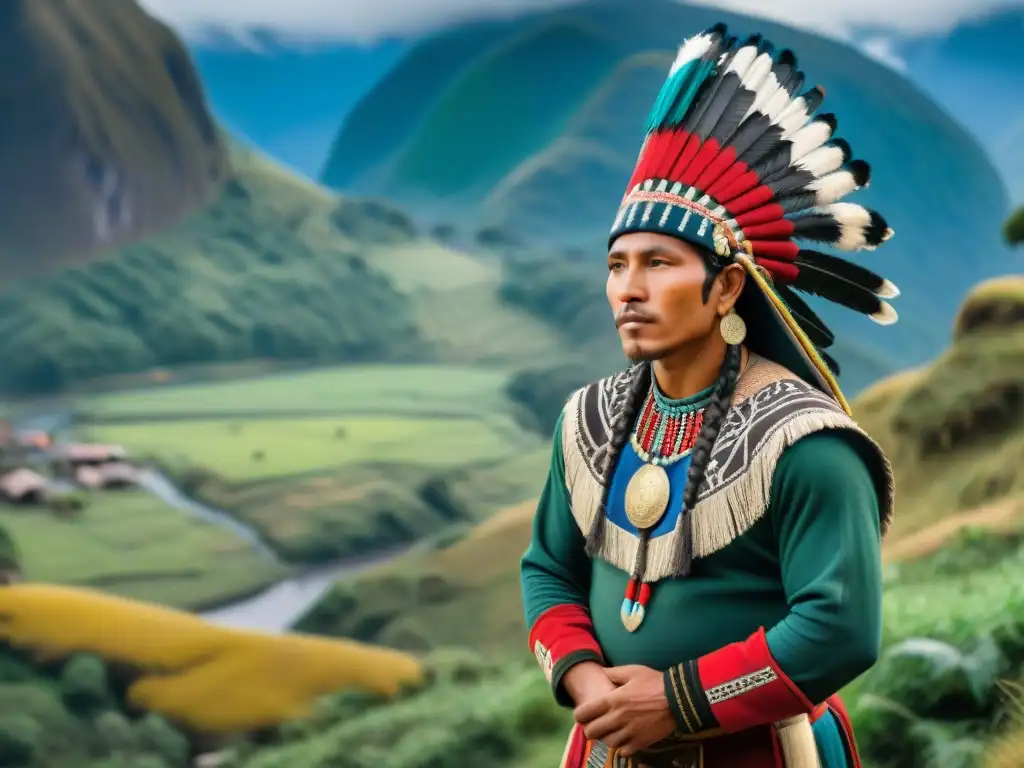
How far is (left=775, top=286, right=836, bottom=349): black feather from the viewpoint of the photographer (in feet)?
6.24

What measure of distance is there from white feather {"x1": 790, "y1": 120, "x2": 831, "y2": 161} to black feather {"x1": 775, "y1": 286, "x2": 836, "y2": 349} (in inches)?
8.7

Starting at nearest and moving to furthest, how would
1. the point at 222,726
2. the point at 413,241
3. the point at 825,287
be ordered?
the point at 825,287 < the point at 222,726 < the point at 413,241

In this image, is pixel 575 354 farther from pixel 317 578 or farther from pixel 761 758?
pixel 761 758

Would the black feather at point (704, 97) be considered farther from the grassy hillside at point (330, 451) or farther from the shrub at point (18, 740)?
the grassy hillside at point (330, 451)

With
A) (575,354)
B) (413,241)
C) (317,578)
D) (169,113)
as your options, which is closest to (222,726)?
(317,578)

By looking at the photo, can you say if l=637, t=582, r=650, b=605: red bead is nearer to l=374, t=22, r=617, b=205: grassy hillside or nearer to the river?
the river

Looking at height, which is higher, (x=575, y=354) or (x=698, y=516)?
(x=575, y=354)

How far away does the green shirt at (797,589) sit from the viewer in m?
1.56

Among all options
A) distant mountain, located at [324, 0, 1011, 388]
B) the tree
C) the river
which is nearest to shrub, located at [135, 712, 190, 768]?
the river

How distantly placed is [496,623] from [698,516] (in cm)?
479

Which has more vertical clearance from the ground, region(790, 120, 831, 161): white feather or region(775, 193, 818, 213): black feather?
region(790, 120, 831, 161): white feather

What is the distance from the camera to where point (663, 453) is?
71.3 inches

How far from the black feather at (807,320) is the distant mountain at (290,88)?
7.26 m

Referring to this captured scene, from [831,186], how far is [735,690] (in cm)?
78
